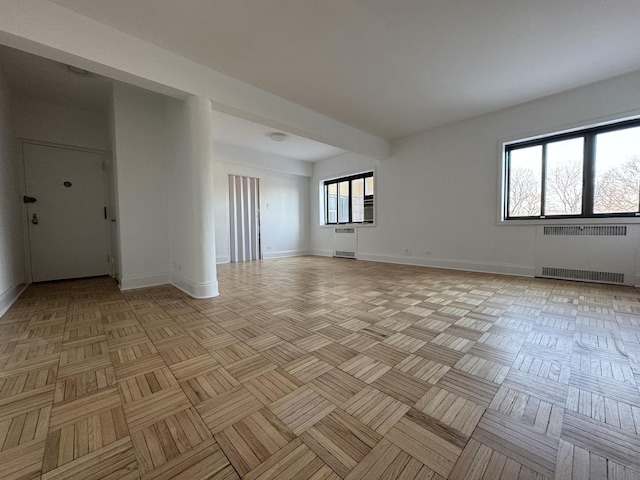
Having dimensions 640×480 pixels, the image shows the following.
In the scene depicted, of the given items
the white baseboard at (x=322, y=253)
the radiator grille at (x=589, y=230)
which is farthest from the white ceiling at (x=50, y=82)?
the radiator grille at (x=589, y=230)

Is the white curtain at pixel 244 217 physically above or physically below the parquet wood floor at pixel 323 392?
above

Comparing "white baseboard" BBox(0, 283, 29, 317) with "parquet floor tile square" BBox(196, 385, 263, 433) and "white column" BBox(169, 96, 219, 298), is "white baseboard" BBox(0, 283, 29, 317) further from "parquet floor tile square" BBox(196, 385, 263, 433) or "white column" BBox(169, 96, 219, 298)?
"parquet floor tile square" BBox(196, 385, 263, 433)

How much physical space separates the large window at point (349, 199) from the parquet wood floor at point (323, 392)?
13.6 ft

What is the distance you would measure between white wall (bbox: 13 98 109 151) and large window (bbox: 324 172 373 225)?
195 inches

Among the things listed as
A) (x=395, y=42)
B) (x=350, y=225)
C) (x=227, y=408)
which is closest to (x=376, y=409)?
(x=227, y=408)

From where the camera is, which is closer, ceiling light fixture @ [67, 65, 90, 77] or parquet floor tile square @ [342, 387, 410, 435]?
parquet floor tile square @ [342, 387, 410, 435]

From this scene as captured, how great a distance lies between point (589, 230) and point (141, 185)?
6.10 meters

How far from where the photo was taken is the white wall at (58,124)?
11.4ft

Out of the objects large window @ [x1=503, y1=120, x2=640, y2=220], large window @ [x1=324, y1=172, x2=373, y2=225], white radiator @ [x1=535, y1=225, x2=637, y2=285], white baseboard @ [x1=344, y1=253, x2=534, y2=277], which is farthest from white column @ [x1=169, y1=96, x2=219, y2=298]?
white radiator @ [x1=535, y1=225, x2=637, y2=285]

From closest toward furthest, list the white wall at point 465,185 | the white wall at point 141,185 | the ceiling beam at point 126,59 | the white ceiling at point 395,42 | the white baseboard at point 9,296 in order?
the ceiling beam at point 126,59 < the white ceiling at point 395,42 < the white baseboard at point 9,296 < the white wall at point 141,185 < the white wall at point 465,185

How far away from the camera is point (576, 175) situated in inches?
140

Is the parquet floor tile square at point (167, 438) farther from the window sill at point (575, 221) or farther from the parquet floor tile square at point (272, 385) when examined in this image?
the window sill at point (575, 221)

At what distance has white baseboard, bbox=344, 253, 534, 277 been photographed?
12.9 ft

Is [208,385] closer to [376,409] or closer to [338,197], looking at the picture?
[376,409]
